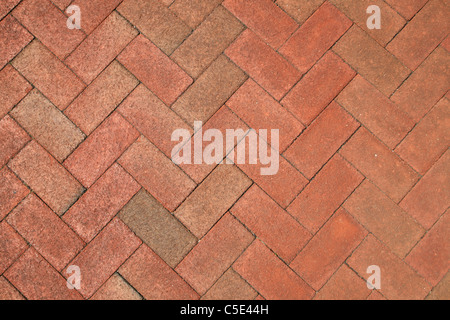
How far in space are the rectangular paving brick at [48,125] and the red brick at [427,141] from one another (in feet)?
8.03

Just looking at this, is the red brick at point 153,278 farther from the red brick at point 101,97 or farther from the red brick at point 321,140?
the red brick at point 321,140

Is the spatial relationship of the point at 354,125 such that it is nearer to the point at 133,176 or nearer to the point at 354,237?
the point at 354,237

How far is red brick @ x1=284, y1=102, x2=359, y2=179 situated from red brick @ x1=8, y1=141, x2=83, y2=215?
1.63m

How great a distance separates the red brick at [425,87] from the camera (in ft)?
9.50

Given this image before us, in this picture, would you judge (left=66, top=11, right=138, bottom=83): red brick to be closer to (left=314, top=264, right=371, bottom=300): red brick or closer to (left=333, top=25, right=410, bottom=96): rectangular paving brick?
(left=333, top=25, right=410, bottom=96): rectangular paving brick

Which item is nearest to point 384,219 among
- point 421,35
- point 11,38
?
point 421,35

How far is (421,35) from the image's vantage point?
2959 mm

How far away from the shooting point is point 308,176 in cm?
283

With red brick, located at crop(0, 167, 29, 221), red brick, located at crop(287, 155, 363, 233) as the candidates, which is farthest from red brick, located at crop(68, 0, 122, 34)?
red brick, located at crop(287, 155, 363, 233)

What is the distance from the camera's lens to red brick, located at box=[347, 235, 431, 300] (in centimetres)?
275

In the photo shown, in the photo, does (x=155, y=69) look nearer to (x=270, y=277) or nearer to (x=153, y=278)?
(x=153, y=278)

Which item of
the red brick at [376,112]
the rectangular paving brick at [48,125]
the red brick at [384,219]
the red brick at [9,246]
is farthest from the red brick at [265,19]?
the red brick at [9,246]
